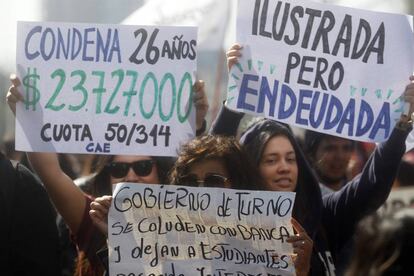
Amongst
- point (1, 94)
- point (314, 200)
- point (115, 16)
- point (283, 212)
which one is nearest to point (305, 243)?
point (283, 212)

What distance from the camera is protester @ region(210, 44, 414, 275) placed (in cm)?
485

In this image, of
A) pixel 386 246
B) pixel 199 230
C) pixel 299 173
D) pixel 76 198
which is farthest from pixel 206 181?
pixel 386 246

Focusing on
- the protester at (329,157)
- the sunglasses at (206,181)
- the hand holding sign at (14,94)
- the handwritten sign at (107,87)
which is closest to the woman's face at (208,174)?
the sunglasses at (206,181)

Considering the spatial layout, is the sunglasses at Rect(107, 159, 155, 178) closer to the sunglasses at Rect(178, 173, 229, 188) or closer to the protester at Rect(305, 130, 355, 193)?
the sunglasses at Rect(178, 173, 229, 188)

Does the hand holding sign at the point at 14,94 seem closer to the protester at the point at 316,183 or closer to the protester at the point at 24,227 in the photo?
the protester at the point at 24,227

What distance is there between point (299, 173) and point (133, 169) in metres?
0.68

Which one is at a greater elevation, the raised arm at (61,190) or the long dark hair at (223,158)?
the long dark hair at (223,158)

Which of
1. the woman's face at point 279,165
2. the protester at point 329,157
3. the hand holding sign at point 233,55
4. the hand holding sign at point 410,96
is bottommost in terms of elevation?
the protester at point 329,157

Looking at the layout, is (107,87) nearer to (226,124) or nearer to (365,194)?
(226,124)

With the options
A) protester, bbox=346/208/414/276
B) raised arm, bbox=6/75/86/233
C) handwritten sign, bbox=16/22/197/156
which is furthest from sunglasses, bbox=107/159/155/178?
protester, bbox=346/208/414/276

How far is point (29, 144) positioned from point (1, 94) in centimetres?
1185

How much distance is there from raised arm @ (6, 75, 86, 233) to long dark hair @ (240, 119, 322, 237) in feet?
2.34

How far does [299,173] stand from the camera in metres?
5.18

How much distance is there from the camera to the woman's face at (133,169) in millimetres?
5285
